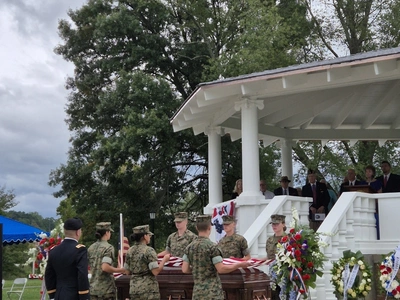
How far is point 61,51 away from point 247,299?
27.3 m

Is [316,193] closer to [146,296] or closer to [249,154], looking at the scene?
[249,154]

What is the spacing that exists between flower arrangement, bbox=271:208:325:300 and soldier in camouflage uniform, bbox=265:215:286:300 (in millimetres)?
880

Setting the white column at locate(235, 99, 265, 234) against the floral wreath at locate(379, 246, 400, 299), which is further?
the white column at locate(235, 99, 265, 234)

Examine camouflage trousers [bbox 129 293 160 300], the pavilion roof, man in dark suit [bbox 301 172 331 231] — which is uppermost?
the pavilion roof

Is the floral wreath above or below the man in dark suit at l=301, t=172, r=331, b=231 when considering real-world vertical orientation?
below

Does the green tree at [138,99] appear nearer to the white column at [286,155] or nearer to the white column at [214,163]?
the white column at [286,155]

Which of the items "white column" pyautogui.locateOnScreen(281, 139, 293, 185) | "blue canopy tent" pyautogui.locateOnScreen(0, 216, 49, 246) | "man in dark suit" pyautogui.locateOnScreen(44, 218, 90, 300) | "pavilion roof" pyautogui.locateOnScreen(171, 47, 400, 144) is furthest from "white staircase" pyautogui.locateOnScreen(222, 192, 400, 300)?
"blue canopy tent" pyautogui.locateOnScreen(0, 216, 49, 246)

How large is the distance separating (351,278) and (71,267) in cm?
470

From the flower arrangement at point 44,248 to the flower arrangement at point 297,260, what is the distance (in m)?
4.53

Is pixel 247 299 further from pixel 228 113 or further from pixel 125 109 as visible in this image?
pixel 125 109

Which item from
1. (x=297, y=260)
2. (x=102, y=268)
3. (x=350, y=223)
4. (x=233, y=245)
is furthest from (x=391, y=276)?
(x=102, y=268)

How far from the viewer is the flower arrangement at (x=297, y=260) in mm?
10008

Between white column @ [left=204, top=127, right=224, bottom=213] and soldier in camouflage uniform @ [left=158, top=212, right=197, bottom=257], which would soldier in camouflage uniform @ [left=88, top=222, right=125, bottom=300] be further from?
white column @ [left=204, top=127, right=224, bottom=213]

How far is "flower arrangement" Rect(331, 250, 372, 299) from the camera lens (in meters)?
11.1
